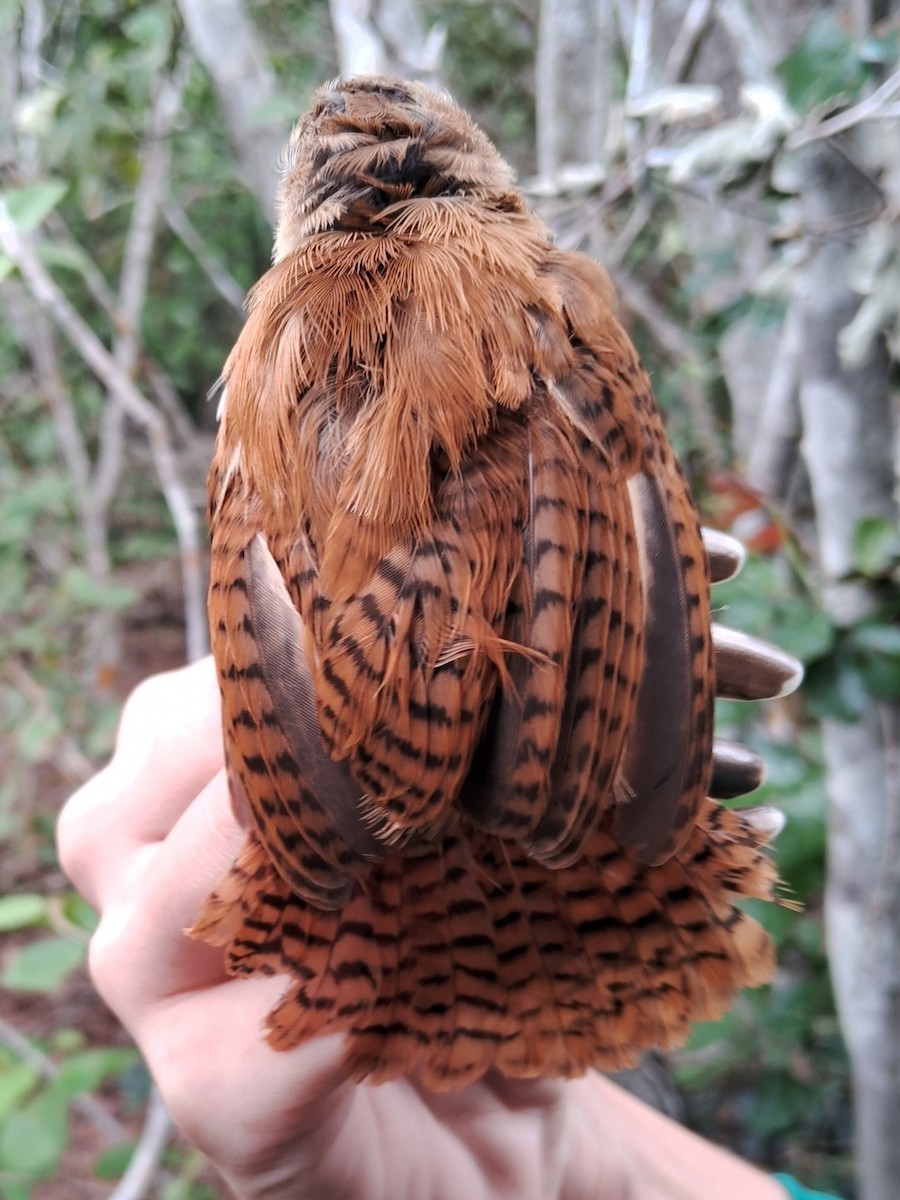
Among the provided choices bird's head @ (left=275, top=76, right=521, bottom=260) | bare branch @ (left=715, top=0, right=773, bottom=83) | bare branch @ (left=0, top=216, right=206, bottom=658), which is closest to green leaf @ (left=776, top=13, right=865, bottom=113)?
bird's head @ (left=275, top=76, right=521, bottom=260)

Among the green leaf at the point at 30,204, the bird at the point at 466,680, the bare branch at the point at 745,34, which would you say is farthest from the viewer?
the bare branch at the point at 745,34

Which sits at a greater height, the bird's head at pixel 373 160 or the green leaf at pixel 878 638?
the bird's head at pixel 373 160

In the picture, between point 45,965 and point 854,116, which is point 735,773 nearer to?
point 854,116

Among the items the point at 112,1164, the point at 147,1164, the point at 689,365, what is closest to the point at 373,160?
the point at 147,1164

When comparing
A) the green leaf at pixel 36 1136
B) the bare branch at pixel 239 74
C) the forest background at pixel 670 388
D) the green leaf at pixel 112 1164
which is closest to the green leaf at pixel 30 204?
the forest background at pixel 670 388

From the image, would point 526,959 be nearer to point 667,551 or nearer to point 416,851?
point 416,851

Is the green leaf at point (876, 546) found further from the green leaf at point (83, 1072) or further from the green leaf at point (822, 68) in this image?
the green leaf at point (83, 1072)

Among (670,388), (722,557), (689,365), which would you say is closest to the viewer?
(722,557)
